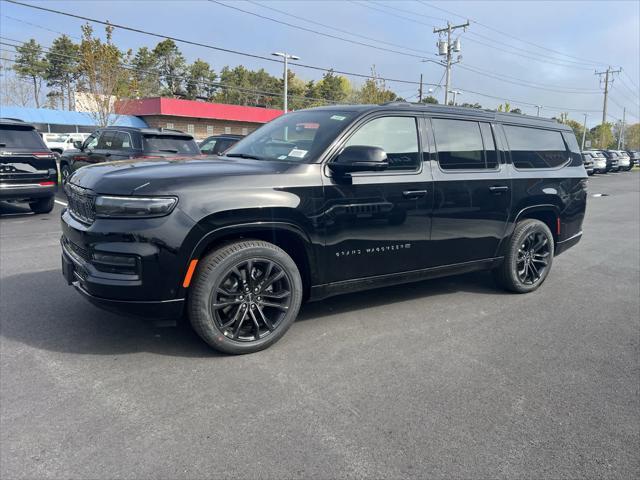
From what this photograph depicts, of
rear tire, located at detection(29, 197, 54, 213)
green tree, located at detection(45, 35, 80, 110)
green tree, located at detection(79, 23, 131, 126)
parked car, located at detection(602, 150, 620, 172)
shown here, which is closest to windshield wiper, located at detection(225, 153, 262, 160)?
rear tire, located at detection(29, 197, 54, 213)

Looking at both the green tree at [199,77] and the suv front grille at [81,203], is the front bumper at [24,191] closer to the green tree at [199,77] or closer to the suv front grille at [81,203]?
the suv front grille at [81,203]

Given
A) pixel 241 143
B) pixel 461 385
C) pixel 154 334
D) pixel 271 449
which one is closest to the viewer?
pixel 271 449

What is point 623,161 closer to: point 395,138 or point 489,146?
point 489,146

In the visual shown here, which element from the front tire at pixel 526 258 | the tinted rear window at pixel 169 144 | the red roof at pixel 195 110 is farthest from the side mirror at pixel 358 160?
the red roof at pixel 195 110

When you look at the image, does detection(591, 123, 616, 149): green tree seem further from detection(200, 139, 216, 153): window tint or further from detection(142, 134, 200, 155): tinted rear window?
detection(142, 134, 200, 155): tinted rear window

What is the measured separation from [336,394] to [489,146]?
308 cm

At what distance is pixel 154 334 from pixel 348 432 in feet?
6.42

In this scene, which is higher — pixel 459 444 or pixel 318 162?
pixel 318 162

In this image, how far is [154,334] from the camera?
4.02 m

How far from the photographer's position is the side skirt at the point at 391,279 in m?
4.05

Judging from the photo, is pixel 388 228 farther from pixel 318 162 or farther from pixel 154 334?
pixel 154 334

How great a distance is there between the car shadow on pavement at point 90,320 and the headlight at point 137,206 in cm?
77

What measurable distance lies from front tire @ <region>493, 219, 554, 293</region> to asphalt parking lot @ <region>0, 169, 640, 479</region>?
0.34 meters

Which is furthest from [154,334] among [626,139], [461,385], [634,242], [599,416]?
[626,139]
